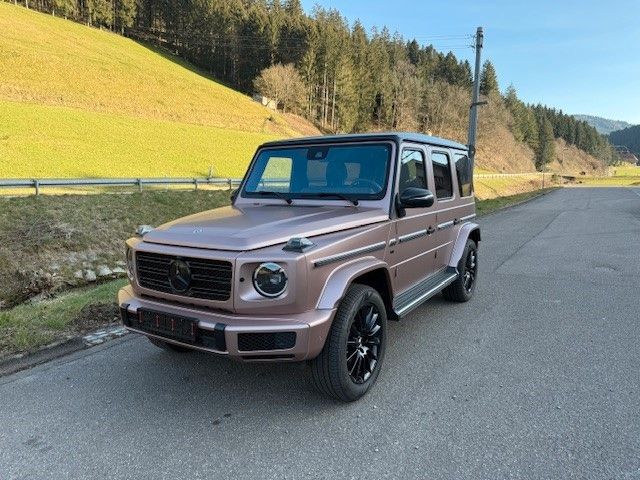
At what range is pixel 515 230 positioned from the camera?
1346 centimetres

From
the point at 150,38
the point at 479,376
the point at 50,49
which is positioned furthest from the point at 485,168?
the point at 479,376

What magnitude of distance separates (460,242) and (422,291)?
146cm

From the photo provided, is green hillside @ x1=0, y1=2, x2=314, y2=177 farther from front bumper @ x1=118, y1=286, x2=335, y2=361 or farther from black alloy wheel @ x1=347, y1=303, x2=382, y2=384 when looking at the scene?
black alloy wheel @ x1=347, y1=303, x2=382, y2=384

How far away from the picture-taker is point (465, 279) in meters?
5.91

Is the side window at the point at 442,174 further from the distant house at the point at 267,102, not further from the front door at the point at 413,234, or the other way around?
the distant house at the point at 267,102

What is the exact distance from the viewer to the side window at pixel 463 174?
582 centimetres

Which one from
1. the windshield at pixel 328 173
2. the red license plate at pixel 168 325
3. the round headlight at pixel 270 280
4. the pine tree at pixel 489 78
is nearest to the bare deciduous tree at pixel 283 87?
the pine tree at pixel 489 78

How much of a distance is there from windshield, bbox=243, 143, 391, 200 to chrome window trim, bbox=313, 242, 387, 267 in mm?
513

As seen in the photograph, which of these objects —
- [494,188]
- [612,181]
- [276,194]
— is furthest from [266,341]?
[612,181]

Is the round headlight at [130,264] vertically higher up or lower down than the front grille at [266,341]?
higher up

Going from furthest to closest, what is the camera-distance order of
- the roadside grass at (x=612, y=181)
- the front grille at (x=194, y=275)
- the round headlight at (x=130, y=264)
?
1. the roadside grass at (x=612, y=181)
2. the round headlight at (x=130, y=264)
3. the front grille at (x=194, y=275)

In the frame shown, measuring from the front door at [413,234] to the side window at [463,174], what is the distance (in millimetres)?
1245

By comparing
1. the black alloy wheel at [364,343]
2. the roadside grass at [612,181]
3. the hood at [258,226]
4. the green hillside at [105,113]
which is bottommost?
the black alloy wheel at [364,343]

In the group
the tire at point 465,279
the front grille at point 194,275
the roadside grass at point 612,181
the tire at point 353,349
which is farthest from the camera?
A: the roadside grass at point 612,181
